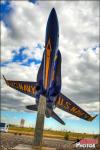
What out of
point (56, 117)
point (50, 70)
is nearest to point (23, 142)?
point (56, 117)

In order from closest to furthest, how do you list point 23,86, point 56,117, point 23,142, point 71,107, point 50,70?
1. point 50,70
2. point 23,86
3. point 71,107
4. point 23,142
5. point 56,117

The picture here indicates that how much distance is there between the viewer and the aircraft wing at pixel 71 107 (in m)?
32.0

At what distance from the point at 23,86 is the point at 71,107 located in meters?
6.97

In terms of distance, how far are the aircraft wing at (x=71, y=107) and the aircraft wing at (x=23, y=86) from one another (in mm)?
3828

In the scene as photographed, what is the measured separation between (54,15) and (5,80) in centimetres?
998

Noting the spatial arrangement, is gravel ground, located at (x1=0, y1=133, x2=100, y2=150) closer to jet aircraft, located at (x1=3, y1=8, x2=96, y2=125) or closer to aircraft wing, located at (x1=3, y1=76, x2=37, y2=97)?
jet aircraft, located at (x1=3, y1=8, x2=96, y2=125)

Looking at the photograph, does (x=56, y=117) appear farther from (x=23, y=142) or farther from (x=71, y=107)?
(x=23, y=142)

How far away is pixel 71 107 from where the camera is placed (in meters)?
32.2

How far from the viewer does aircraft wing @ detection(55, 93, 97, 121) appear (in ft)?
105

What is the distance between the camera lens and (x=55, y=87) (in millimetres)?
27641

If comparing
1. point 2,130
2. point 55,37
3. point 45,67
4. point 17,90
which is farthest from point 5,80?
point 2,130

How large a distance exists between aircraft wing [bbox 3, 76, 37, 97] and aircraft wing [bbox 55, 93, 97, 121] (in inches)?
151

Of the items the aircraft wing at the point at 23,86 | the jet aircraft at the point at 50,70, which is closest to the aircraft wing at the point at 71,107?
the jet aircraft at the point at 50,70

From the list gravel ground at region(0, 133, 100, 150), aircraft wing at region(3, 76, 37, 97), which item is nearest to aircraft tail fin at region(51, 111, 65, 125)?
gravel ground at region(0, 133, 100, 150)
